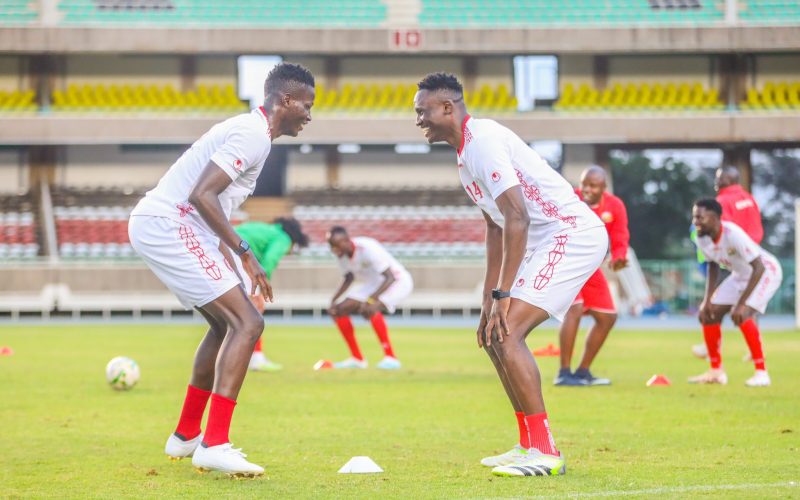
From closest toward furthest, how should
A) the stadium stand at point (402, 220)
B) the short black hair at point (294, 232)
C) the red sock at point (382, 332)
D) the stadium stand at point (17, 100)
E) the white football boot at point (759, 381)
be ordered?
the white football boot at point (759, 381) < the short black hair at point (294, 232) < the red sock at point (382, 332) < the stadium stand at point (402, 220) < the stadium stand at point (17, 100)

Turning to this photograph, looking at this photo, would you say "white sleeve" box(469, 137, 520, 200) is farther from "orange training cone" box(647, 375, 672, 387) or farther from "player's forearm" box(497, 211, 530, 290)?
"orange training cone" box(647, 375, 672, 387)

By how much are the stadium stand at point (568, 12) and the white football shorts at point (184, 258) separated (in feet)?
104

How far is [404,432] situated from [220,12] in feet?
103

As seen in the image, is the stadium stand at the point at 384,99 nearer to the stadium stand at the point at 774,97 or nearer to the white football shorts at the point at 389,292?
the stadium stand at the point at 774,97

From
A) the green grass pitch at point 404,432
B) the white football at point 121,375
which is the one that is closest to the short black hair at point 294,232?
the green grass pitch at point 404,432

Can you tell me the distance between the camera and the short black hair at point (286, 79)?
657cm

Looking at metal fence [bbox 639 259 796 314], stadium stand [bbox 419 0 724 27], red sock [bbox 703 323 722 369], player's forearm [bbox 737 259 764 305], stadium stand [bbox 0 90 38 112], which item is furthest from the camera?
stadium stand [bbox 419 0 724 27]

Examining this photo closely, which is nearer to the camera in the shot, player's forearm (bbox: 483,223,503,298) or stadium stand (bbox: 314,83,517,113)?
player's forearm (bbox: 483,223,503,298)

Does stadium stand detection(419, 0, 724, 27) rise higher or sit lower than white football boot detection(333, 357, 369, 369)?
higher

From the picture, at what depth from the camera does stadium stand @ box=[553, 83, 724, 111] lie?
3681cm

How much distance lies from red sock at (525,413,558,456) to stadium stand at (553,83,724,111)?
31.0 m

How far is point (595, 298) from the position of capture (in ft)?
39.2

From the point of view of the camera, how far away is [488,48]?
36.4m

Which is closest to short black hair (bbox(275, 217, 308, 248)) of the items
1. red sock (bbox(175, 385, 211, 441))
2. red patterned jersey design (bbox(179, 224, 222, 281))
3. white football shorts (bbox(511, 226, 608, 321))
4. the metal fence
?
red sock (bbox(175, 385, 211, 441))
